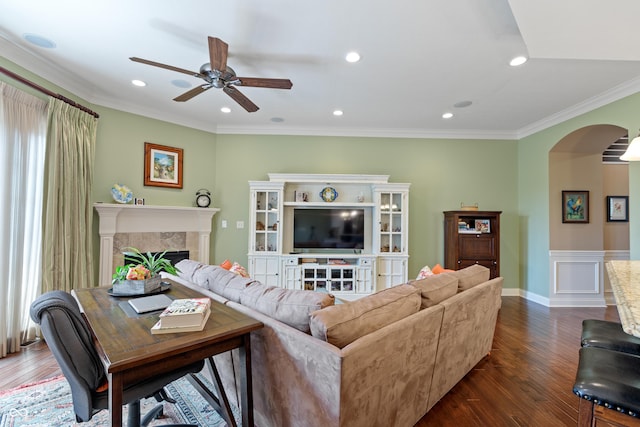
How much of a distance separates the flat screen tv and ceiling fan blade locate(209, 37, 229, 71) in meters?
2.68

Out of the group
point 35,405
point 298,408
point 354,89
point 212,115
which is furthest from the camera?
point 212,115

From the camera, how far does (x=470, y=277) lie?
223 cm

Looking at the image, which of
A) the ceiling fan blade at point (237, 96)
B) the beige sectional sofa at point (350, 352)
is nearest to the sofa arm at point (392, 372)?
the beige sectional sofa at point (350, 352)

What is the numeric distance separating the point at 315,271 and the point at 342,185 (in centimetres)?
154

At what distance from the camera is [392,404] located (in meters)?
1.40

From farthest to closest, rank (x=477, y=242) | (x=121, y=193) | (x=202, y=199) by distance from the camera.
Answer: (x=202, y=199), (x=477, y=242), (x=121, y=193)

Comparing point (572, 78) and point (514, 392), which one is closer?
point (514, 392)

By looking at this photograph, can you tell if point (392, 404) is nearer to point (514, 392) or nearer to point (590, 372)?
point (590, 372)

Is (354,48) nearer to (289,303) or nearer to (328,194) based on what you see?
(289,303)

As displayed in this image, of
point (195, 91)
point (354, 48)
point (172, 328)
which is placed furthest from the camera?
point (195, 91)

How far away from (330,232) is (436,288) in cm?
279

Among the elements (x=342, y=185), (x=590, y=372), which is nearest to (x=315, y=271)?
(x=342, y=185)

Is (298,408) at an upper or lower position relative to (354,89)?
lower

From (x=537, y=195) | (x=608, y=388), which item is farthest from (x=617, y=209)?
(x=608, y=388)
